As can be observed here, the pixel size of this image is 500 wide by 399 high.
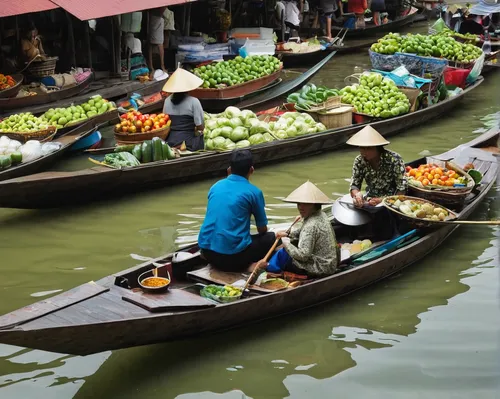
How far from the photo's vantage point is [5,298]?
6.07 metres

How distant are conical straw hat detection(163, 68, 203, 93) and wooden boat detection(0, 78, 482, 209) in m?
0.74

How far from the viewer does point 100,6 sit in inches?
417

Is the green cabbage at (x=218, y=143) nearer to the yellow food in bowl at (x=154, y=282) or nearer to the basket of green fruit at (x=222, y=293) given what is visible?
the basket of green fruit at (x=222, y=293)

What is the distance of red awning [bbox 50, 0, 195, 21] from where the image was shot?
33.1ft

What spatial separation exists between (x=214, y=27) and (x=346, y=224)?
9.48 metres

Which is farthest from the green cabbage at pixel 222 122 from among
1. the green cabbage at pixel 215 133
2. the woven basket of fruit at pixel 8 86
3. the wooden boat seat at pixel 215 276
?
the wooden boat seat at pixel 215 276

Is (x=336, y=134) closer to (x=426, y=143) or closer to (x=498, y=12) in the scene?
(x=426, y=143)

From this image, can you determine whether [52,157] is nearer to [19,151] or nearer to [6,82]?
[19,151]

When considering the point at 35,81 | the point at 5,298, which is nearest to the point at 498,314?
the point at 5,298

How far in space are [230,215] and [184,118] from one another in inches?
133

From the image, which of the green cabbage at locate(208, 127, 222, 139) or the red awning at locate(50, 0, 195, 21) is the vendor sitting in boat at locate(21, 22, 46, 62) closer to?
the red awning at locate(50, 0, 195, 21)

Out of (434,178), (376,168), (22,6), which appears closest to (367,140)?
(376,168)

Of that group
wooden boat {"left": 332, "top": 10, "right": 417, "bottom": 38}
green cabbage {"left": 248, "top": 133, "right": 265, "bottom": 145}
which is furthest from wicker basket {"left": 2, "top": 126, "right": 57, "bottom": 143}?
wooden boat {"left": 332, "top": 10, "right": 417, "bottom": 38}

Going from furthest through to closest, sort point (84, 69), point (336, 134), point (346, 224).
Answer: point (84, 69) < point (336, 134) < point (346, 224)
